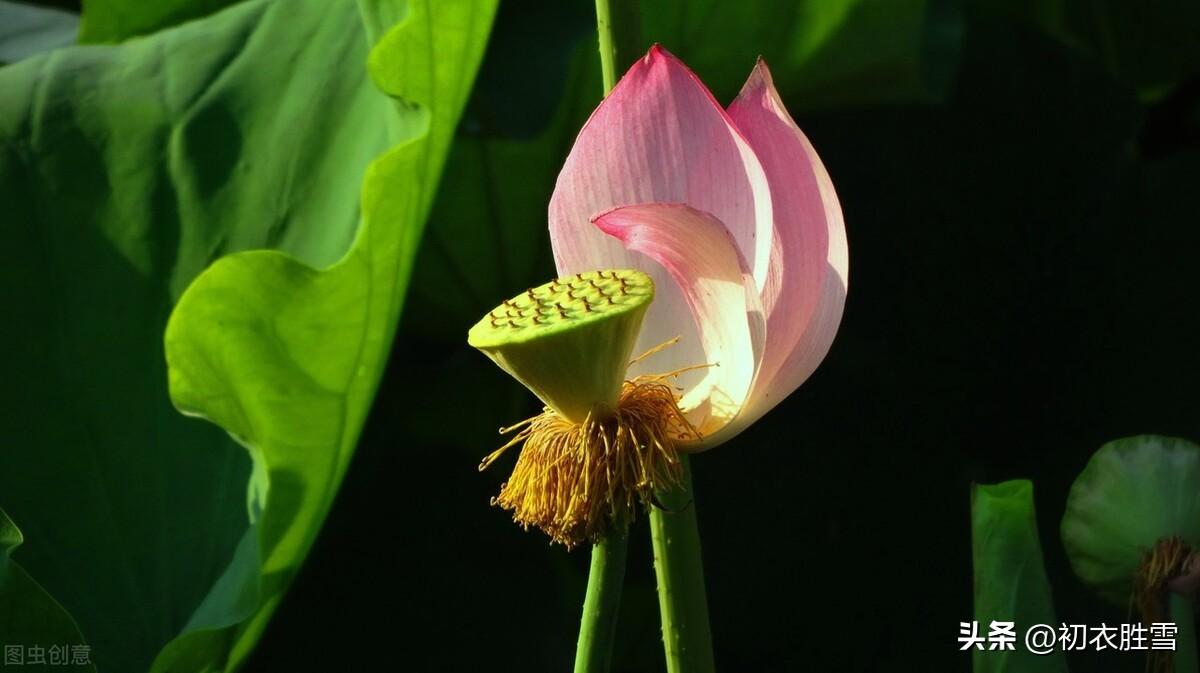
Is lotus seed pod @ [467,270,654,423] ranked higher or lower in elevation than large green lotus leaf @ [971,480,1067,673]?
higher

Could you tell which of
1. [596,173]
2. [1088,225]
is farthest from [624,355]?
[1088,225]

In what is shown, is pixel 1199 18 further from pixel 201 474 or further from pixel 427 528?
pixel 201 474

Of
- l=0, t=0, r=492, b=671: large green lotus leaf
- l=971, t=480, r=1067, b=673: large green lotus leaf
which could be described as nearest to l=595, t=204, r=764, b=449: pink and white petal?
l=971, t=480, r=1067, b=673: large green lotus leaf

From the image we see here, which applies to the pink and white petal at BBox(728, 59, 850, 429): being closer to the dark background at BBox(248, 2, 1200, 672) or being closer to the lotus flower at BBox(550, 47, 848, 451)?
the lotus flower at BBox(550, 47, 848, 451)

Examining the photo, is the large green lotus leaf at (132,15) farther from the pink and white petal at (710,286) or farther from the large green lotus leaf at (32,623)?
the pink and white petal at (710,286)

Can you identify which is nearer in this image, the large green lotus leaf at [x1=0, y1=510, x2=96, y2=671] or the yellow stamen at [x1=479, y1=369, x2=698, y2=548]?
the yellow stamen at [x1=479, y1=369, x2=698, y2=548]

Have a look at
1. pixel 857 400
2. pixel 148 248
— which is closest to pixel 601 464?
pixel 148 248

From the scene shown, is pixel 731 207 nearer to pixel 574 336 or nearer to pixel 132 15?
pixel 574 336
